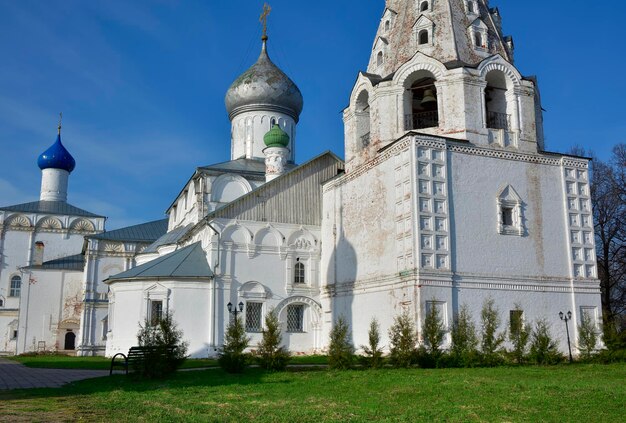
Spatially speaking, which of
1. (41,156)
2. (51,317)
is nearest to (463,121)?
(51,317)

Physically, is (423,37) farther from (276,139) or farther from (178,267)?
(178,267)

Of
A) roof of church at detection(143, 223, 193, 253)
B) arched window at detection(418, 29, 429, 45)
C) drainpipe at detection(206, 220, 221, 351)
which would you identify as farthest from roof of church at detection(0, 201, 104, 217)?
arched window at detection(418, 29, 429, 45)

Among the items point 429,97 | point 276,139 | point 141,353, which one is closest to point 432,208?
point 429,97

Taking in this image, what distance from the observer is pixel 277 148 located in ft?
78.7

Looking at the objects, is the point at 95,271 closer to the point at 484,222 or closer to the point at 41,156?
the point at 41,156

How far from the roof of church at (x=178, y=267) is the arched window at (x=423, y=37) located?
31.4 ft

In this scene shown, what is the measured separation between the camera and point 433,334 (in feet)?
44.4

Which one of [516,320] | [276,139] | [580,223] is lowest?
[516,320]

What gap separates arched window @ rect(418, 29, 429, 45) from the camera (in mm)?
17781

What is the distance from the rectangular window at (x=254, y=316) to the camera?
19.7 metres

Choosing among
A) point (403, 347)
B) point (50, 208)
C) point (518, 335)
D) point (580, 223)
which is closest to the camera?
point (403, 347)

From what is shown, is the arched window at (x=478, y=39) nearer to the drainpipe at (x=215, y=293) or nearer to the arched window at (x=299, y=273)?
the arched window at (x=299, y=273)

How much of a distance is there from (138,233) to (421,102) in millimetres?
18914

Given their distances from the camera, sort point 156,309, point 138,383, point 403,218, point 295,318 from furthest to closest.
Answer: point 295,318
point 156,309
point 403,218
point 138,383
